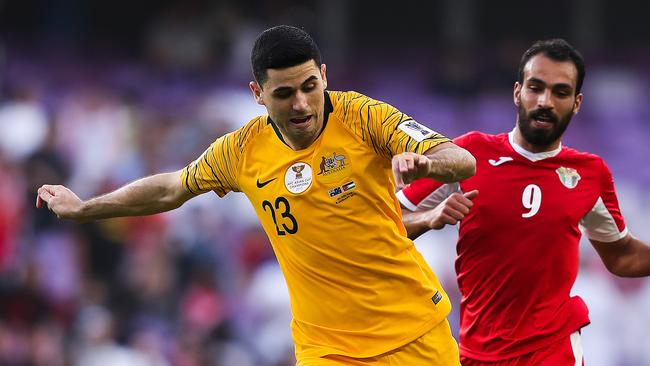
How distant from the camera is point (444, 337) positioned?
203 inches

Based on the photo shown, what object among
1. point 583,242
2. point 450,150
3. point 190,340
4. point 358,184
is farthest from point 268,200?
point 583,242

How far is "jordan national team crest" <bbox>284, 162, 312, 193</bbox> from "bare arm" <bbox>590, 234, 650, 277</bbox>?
1972 mm

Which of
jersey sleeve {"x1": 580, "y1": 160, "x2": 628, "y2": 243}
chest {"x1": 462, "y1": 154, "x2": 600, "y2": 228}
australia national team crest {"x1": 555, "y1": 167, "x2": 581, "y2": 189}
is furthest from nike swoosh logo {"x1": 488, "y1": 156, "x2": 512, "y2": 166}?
jersey sleeve {"x1": 580, "y1": 160, "x2": 628, "y2": 243}

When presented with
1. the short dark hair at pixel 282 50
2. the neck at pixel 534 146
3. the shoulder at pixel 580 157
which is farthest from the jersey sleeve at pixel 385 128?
the shoulder at pixel 580 157

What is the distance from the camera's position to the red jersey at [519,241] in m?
5.70

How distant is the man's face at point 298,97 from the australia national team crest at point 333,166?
0.41ft

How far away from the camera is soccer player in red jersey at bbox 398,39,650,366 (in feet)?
18.7

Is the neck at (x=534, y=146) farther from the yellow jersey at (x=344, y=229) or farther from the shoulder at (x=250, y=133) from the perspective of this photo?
the shoulder at (x=250, y=133)

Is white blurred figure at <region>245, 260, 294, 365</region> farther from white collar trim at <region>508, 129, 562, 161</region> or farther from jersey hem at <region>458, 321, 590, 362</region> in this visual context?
white collar trim at <region>508, 129, 562, 161</region>

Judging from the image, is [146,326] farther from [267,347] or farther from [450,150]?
[450,150]

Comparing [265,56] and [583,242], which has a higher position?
[265,56]

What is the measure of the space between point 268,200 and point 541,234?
1472 millimetres

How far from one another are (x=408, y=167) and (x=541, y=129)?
68.7 inches

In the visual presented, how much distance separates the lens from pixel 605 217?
5.98 meters
